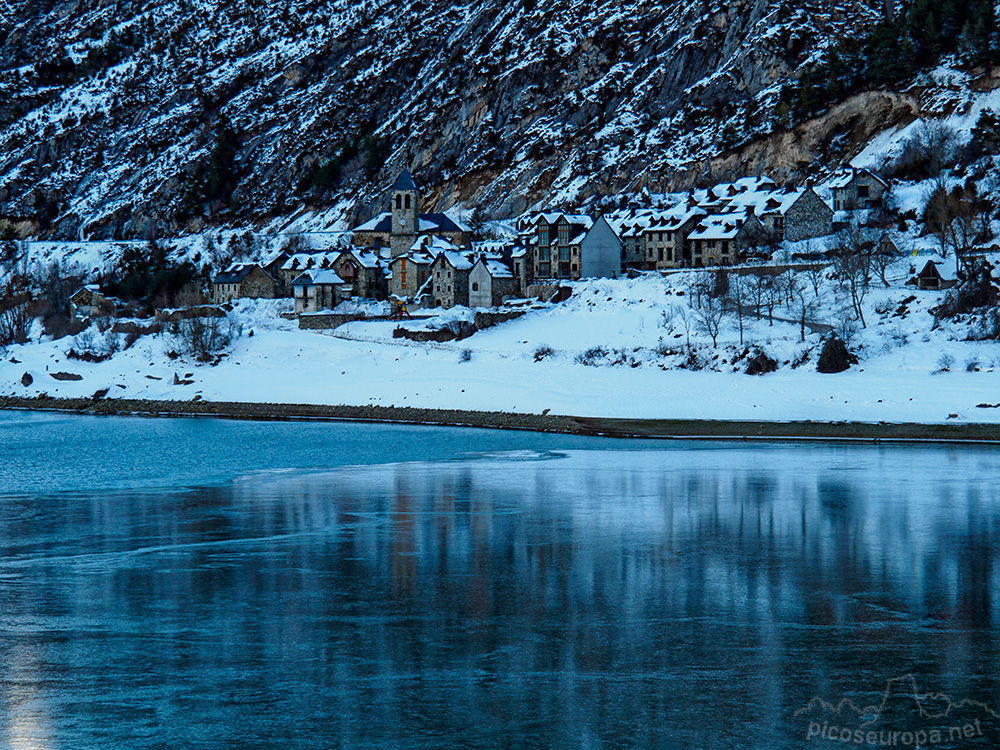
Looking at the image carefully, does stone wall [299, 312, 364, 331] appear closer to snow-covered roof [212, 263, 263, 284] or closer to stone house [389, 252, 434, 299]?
stone house [389, 252, 434, 299]

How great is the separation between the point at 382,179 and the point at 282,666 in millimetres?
139743

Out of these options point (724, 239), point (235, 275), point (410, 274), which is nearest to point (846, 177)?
point (724, 239)

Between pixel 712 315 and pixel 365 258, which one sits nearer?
pixel 712 315

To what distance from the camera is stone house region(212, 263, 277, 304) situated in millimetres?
100875

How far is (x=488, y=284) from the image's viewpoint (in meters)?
89.7

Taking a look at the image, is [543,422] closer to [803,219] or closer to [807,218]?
[803,219]

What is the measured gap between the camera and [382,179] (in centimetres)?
15125

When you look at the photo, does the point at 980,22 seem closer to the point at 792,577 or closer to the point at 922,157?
the point at 922,157

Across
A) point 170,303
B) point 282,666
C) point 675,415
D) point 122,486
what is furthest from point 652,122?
point 282,666

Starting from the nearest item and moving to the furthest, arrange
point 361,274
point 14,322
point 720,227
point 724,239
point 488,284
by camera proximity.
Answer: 1. point 488,284
2. point 724,239
3. point 720,227
4. point 361,274
5. point 14,322

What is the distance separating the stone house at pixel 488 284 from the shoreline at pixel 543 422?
1008 inches

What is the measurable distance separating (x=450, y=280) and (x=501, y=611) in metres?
73.0

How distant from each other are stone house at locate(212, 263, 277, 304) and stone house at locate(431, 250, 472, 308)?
1810cm

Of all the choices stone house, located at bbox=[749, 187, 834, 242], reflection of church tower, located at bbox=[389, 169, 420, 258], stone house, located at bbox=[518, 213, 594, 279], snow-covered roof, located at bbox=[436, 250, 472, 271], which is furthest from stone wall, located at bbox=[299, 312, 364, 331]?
stone house, located at bbox=[749, 187, 834, 242]
